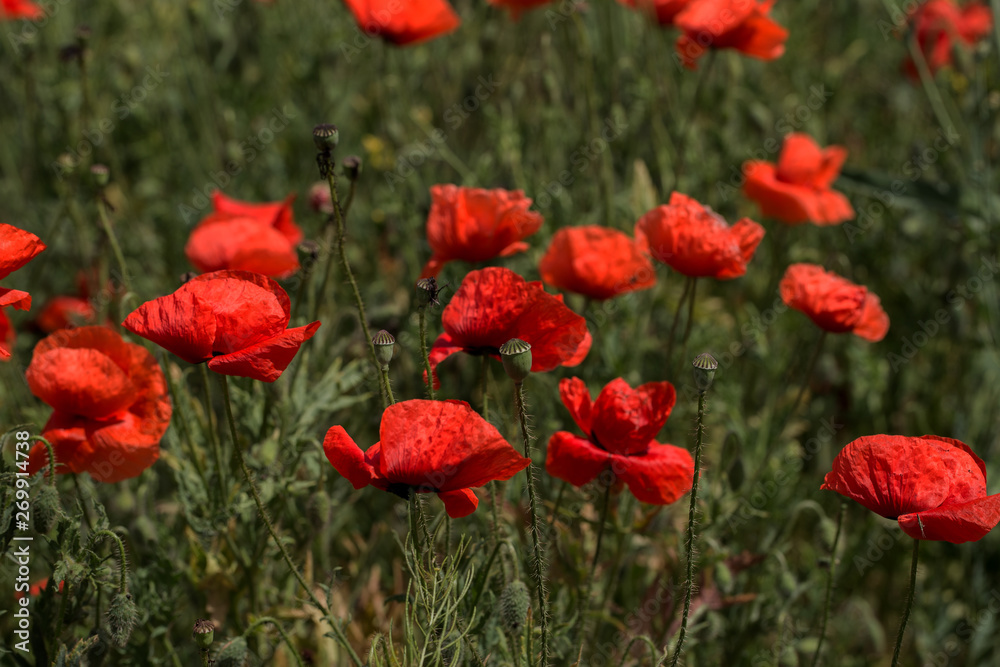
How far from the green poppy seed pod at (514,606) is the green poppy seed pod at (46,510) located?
647 mm

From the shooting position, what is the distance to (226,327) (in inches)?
52.6

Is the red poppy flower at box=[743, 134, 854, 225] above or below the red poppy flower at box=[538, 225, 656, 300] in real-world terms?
below

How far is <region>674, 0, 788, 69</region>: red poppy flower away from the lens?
2285 mm

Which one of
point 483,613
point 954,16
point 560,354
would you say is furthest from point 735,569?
point 954,16

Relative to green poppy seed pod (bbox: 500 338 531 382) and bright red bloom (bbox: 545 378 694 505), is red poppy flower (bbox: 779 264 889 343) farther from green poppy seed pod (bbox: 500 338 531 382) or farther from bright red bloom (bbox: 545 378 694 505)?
green poppy seed pod (bbox: 500 338 531 382)

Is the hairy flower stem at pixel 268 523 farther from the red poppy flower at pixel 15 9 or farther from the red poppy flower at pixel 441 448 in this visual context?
the red poppy flower at pixel 15 9

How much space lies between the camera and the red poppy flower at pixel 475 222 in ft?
5.81

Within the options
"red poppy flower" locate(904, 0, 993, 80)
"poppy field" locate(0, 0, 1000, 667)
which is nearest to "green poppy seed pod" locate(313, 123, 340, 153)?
"poppy field" locate(0, 0, 1000, 667)

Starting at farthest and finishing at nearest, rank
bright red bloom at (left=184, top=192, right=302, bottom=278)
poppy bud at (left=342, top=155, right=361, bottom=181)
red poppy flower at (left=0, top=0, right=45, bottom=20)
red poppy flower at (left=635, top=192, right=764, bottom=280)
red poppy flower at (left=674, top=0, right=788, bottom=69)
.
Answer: red poppy flower at (left=0, top=0, right=45, bottom=20), red poppy flower at (left=674, top=0, right=788, bottom=69), bright red bloom at (left=184, top=192, right=302, bottom=278), red poppy flower at (left=635, top=192, right=764, bottom=280), poppy bud at (left=342, top=155, right=361, bottom=181)

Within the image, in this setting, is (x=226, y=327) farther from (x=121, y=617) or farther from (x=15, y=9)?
(x=15, y=9)

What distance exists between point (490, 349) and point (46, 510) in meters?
0.69

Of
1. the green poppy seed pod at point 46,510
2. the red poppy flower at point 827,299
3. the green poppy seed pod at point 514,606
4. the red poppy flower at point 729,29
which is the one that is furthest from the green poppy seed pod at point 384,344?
the red poppy flower at point 729,29
